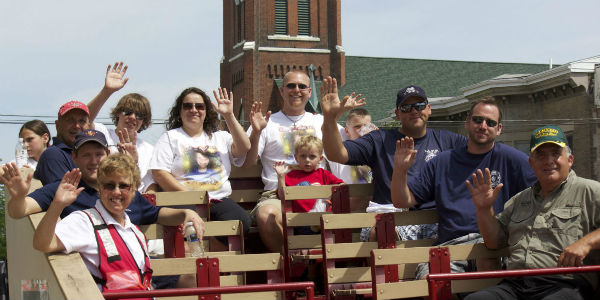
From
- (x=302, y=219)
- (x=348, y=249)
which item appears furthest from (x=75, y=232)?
(x=302, y=219)

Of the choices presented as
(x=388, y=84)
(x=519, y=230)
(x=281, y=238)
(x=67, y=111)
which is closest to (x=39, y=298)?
(x=67, y=111)

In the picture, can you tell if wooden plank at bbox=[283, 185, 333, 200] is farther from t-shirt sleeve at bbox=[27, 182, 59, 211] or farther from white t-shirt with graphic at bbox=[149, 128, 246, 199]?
t-shirt sleeve at bbox=[27, 182, 59, 211]

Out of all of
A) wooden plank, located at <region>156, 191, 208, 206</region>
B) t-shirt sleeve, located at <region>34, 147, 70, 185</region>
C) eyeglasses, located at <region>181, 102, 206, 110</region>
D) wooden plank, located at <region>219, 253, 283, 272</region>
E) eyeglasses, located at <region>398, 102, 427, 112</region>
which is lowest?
wooden plank, located at <region>219, 253, 283, 272</region>

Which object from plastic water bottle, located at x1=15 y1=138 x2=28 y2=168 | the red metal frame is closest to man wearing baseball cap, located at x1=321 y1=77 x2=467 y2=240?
the red metal frame

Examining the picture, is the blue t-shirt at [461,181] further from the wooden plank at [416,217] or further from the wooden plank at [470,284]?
the wooden plank at [470,284]

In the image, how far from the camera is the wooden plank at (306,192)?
6363mm

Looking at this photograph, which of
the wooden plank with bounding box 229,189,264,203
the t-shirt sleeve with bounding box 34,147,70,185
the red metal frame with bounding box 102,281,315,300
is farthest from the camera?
the wooden plank with bounding box 229,189,264,203

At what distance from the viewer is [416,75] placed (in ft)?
153

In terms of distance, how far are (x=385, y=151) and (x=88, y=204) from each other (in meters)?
2.80

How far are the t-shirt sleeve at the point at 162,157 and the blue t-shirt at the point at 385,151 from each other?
1.74 meters

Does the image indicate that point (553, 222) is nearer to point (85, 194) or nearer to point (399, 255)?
point (399, 255)

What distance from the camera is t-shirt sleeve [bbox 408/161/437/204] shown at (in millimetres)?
5965

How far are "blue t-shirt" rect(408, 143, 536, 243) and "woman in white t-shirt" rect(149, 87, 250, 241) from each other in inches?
69.6

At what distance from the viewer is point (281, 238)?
21.9 ft
